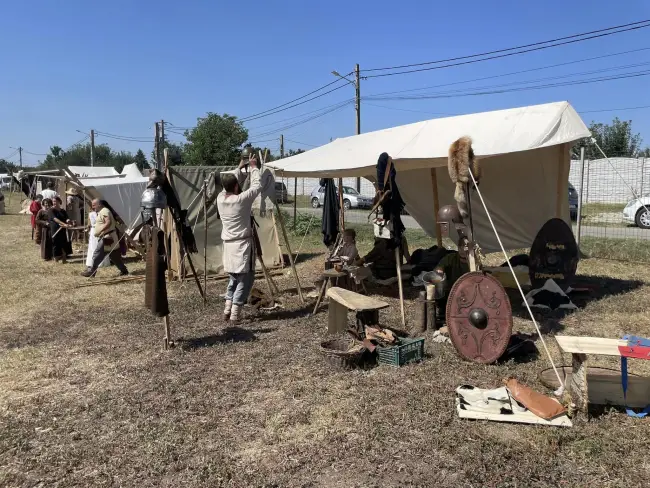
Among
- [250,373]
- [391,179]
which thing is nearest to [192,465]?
[250,373]

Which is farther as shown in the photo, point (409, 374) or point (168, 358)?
point (168, 358)

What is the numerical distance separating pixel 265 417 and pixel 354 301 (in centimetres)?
178

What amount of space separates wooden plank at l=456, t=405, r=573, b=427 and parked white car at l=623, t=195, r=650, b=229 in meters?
12.7

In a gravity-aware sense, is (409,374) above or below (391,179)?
below

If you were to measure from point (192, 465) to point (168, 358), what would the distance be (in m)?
2.00

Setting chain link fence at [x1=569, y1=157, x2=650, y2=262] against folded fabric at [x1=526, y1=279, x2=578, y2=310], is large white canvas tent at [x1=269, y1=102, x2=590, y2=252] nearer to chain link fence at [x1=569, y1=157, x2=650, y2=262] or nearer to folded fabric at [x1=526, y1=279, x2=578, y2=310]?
folded fabric at [x1=526, y1=279, x2=578, y2=310]

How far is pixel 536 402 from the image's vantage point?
3553mm

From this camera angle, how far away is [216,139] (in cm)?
3036

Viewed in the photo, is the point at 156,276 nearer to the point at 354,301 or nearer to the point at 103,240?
the point at 354,301

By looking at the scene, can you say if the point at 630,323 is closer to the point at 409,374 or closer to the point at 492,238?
the point at 409,374

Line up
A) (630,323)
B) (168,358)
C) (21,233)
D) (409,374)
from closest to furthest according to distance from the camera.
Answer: (409,374), (168,358), (630,323), (21,233)

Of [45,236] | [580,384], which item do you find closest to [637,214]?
[580,384]

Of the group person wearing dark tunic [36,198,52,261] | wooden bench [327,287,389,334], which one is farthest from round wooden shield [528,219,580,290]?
person wearing dark tunic [36,198,52,261]

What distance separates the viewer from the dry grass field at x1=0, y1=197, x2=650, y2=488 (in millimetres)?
2979
